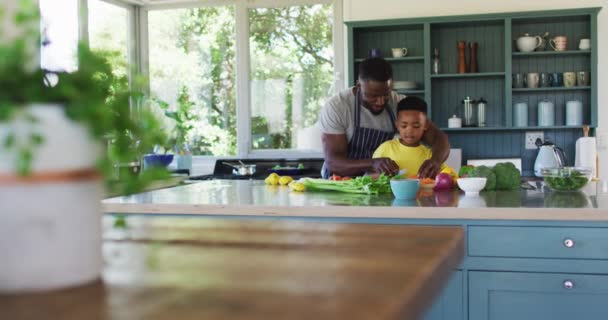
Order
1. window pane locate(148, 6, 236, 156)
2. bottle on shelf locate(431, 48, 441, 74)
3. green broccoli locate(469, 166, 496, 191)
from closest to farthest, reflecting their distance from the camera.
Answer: green broccoli locate(469, 166, 496, 191), bottle on shelf locate(431, 48, 441, 74), window pane locate(148, 6, 236, 156)

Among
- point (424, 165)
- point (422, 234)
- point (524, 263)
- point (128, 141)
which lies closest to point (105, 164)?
point (128, 141)

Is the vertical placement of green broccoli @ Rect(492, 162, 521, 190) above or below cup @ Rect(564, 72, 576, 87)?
below

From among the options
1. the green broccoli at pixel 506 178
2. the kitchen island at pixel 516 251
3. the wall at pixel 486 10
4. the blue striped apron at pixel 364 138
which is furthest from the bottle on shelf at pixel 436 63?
the kitchen island at pixel 516 251

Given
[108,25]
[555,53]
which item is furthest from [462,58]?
[108,25]

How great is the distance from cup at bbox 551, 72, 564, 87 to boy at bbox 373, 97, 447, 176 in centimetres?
205

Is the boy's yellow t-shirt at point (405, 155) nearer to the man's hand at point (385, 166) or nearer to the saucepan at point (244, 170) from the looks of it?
the man's hand at point (385, 166)

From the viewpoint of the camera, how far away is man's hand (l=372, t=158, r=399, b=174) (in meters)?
3.09

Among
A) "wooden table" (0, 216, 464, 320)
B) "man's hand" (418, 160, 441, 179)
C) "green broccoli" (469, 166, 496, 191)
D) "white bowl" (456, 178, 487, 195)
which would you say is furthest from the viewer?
"man's hand" (418, 160, 441, 179)

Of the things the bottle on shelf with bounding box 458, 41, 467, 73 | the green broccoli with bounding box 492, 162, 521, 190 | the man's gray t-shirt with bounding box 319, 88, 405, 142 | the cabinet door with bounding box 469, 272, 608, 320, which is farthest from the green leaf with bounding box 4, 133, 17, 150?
the bottle on shelf with bounding box 458, 41, 467, 73

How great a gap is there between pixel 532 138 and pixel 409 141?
2.17 meters

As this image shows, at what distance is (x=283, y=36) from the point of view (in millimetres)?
5609

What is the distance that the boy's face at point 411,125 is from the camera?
330 cm

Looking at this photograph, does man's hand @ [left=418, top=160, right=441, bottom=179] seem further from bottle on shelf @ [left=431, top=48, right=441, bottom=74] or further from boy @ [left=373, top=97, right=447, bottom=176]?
bottle on shelf @ [left=431, top=48, right=441, bottom=74]

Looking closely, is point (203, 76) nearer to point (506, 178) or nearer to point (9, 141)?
point (506, 178)
